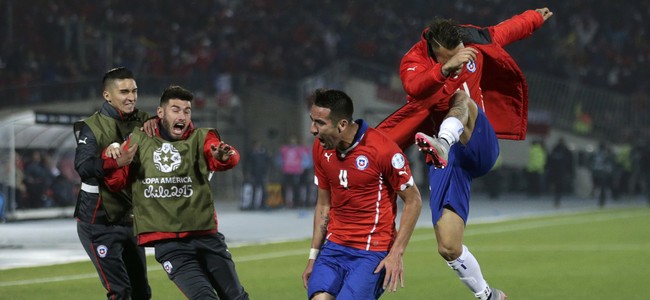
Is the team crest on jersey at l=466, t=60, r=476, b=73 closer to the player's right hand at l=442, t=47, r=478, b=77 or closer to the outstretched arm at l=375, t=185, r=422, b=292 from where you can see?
the player's right hand at l=442, t=47, r=478, b=77

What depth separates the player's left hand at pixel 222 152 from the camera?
24.7 ft

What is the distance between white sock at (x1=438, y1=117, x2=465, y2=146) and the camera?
8047 millimetres

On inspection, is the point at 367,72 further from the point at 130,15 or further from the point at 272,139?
the point at 130,15

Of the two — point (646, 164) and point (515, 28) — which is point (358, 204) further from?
point (646, 164)

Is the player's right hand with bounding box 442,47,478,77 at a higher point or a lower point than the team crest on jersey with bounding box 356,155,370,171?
higher

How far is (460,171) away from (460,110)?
0.80 metres

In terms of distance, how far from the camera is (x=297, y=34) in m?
37.5

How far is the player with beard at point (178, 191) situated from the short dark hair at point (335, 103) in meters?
0.70

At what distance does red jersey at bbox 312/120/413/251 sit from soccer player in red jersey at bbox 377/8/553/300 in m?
0.59

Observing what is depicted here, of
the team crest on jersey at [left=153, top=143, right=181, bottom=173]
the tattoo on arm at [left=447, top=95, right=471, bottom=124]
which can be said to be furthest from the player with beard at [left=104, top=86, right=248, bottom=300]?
the tattoo on arm at [left=447, top=95, right=471, bottom=124]

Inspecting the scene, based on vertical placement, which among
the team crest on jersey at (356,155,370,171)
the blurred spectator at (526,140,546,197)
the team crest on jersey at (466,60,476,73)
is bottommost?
the blurred spectator at (526,140,546,197)

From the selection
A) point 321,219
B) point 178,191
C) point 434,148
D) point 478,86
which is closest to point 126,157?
point 178,191

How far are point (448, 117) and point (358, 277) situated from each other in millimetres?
1509

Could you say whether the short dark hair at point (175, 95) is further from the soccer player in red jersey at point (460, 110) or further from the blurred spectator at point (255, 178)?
the blurred spectator at point (255, 178)
